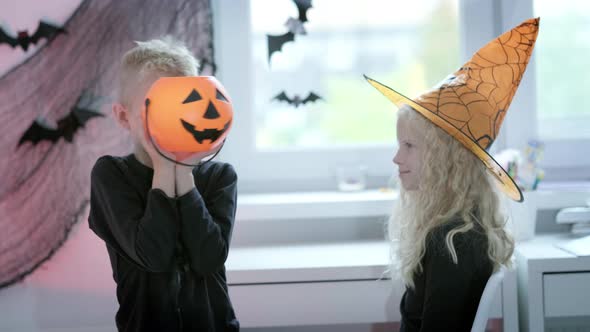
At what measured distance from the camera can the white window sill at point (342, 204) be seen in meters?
1.73

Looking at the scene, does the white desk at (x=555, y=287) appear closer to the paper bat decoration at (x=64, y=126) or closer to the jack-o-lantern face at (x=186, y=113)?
the jack-o-lantern face at (x=186, y=113)

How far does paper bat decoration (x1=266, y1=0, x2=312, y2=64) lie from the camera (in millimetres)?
1859

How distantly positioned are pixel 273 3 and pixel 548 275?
1.14 metres

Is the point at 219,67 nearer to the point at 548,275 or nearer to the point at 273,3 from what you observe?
the point at 273,3

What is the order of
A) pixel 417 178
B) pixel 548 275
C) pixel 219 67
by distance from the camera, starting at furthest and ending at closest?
pixel 219 67
pixel 548 275
pixel 417 178

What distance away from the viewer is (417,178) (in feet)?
4.18

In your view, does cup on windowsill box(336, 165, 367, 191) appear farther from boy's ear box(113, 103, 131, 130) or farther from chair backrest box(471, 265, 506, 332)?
boy's ear box(113, 103, 131, 130)

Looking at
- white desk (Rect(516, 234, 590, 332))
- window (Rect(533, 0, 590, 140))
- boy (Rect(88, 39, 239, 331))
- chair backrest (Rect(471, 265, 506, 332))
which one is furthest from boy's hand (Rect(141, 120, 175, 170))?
window (Rect(533, 0, 590, 140))

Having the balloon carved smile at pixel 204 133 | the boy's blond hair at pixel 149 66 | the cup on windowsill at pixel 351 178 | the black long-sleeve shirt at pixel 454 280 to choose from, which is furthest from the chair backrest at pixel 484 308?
the cup on windowsill at pixel 351 178

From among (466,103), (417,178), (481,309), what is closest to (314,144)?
(417,178)

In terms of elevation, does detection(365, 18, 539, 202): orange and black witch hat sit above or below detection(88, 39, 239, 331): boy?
above

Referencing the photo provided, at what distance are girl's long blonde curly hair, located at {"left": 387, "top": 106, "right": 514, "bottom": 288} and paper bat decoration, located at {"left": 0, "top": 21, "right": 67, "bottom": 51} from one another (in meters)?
1.06

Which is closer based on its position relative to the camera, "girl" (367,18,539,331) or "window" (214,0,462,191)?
"girl" (367,18,539,331)

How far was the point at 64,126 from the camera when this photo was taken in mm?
1754
